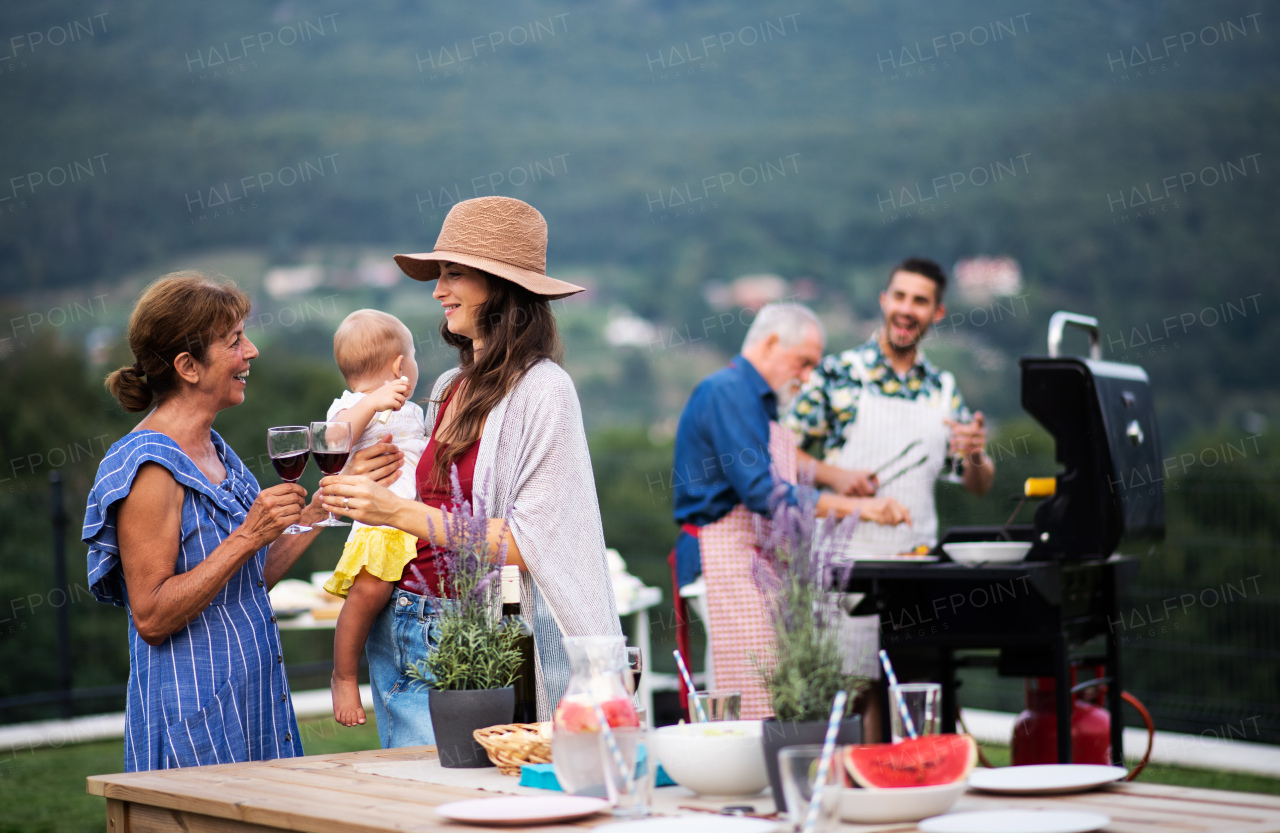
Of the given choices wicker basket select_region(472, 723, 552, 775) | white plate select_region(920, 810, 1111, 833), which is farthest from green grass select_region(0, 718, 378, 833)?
white plate select_region(920, 810, 1111, 833)

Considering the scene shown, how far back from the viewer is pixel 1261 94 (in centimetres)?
3566

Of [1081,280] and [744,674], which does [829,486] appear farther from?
[1081,280]

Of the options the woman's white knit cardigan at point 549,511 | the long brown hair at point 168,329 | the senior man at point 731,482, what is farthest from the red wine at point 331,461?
the senior man at point 731,482

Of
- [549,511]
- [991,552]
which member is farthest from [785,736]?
[991,552]

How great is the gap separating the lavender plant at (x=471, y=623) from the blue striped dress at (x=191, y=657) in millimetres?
679

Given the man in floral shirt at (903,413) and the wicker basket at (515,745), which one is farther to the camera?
the man in floral shirt at (903,413)

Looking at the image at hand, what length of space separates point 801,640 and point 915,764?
0.78ft

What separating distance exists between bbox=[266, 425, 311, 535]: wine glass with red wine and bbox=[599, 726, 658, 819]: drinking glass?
1.03 meters

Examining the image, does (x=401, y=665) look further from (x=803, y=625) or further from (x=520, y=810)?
(x=803, y=625)

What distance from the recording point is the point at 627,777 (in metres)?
1.75

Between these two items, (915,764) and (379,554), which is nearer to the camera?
(915,764)

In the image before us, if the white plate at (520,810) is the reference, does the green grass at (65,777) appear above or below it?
below

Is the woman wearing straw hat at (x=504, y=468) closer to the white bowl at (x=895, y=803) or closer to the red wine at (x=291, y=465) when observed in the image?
the red wine at (x=291, y=465)

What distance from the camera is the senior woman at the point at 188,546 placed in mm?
2580
